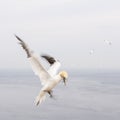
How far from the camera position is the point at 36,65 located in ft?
17.7

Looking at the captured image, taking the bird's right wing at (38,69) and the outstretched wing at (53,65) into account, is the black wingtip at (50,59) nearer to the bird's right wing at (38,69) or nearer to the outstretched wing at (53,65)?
the outstretched wing at (53,65)

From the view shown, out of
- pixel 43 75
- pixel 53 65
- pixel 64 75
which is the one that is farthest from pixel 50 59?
pixel 64 75

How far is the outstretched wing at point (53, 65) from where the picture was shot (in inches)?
227

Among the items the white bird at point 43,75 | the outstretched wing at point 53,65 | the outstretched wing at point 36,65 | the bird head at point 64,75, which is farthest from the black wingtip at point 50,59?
the bird head at point 64,75

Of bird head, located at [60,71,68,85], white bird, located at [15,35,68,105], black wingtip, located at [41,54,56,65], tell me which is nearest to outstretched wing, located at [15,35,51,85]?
white bird, located at [15,35,68,105]

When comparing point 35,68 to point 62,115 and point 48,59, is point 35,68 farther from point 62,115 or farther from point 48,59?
point 62,115

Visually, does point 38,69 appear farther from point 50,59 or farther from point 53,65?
point 50,59

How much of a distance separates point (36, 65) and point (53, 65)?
83 centimetres

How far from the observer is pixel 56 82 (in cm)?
513

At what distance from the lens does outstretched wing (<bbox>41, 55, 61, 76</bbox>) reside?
5764 mm

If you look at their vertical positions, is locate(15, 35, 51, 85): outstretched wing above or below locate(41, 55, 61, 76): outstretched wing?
above

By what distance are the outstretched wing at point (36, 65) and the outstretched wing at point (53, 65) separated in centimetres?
14

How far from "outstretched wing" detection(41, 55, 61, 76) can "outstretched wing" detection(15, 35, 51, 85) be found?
14 centimetres

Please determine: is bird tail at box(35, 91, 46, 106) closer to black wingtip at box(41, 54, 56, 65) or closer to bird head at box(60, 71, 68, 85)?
bird head at box(60, 71, 68, 85)
